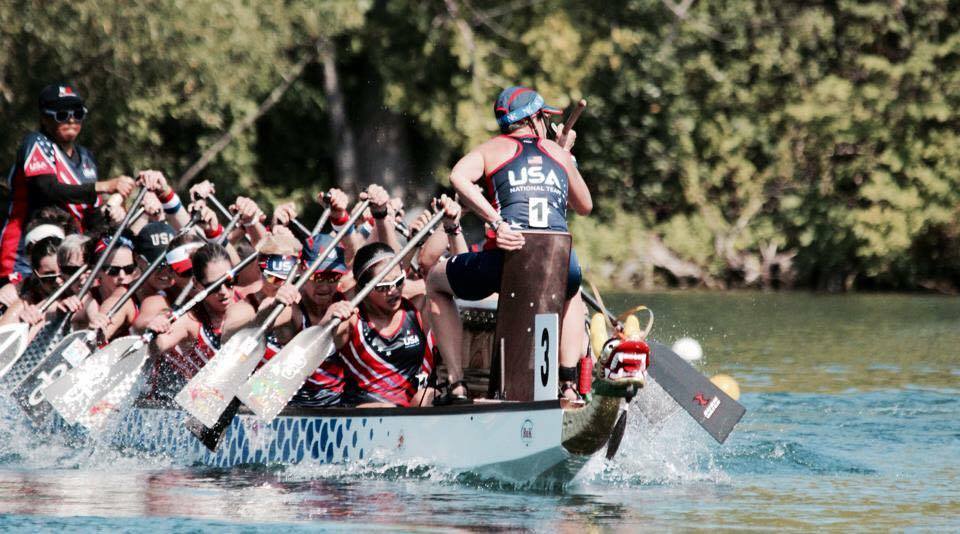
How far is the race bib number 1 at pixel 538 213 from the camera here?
8.75 meters

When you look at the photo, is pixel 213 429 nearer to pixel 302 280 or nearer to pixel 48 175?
pixel 302 280

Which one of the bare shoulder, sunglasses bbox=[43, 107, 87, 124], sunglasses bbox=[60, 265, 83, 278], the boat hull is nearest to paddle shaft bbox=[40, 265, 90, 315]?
sunglasses bbox=[60, 265, 83, 278]

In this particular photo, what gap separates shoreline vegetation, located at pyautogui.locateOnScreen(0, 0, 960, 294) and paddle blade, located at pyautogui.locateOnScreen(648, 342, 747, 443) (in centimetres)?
1149

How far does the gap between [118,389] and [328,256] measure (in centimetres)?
158

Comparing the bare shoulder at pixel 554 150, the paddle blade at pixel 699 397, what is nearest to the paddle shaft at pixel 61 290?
the bare shoulder at pixel 554 150

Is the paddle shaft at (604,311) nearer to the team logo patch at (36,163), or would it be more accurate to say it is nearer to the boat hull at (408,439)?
the boat hull at (408,439)

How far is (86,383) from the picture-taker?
10.4 meters

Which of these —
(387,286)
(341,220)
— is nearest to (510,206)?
(387,286)

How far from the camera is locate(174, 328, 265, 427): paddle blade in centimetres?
948

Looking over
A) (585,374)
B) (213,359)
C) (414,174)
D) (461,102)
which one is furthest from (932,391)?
(414,174)

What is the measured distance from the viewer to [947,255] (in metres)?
21.9

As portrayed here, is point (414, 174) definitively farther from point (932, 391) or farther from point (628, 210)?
point (932, 391)

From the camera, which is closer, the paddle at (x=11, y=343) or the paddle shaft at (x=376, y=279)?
the paddle shaft at (x=376, y=279)

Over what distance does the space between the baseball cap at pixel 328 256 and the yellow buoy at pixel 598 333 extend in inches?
55.0
